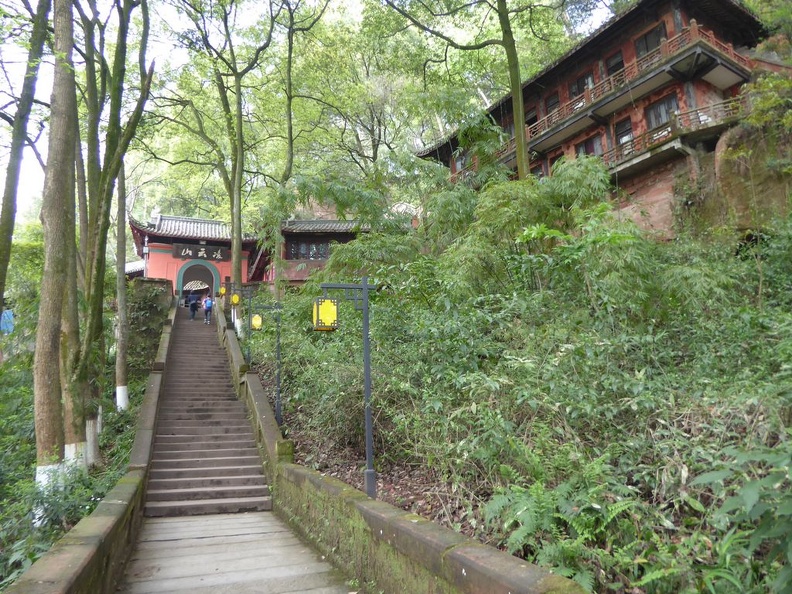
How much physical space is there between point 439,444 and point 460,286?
258 centimetres

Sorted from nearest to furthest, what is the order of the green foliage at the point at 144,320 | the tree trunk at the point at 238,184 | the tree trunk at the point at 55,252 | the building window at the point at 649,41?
1. the tree trunk at the point at 55,252
2. the building window at the point at 649,41
3. the tree trunk at the point at 238,184
4. the green foliage at the point at 144,320

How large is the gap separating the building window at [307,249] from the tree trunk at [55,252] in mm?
19716

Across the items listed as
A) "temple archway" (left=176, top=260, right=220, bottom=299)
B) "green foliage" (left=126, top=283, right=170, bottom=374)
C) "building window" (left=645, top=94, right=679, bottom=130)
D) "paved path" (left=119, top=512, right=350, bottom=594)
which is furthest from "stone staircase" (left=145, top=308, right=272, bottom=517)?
"building window" (left=645, top=94, right=679, bottom=130)

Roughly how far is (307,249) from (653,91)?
704 inches

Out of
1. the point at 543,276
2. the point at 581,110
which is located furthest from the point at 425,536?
the point at 581,110

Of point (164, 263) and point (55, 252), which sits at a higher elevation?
point (164, 263)

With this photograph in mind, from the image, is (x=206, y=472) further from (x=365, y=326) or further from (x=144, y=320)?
(x=144, y=320)

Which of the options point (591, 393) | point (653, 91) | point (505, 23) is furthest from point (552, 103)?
point (591, 393)

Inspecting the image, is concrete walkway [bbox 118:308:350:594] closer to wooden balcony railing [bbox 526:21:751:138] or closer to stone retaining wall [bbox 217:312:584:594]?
stone retaining wall [bbox 217:312:584:594]

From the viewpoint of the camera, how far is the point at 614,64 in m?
16.9

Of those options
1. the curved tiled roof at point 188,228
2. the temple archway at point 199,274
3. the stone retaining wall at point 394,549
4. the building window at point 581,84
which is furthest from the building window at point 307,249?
the stone retaining wall at point 394,549

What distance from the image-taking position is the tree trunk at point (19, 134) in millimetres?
6117

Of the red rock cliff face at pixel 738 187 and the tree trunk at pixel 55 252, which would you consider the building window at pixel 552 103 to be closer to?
the red rock cliff face at pixel 738 187

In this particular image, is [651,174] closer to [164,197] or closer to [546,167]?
[546,167]
